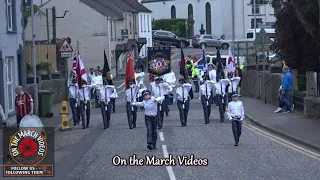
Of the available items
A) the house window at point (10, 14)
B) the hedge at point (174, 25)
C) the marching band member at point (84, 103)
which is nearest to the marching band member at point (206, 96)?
the marching band member at point (84, 103)

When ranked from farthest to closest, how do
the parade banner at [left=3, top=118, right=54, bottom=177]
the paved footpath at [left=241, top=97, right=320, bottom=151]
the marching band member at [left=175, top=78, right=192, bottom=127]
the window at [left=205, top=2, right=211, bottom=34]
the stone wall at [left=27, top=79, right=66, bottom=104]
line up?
the window at [left=205, top=2, right=211, bottom=34], the stone wall at [left=27, top=79, right=66, bottom=104], the marching band member at [left=175, top=78, right=192, bottom=127], the paved footpath at [left=241, top=97, right=320, bottom=151], the parade banner at [left=3, top=118, right=54, bottom=177]

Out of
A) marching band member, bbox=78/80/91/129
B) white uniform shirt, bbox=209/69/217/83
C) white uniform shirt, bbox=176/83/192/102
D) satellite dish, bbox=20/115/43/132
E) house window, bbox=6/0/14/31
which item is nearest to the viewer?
satellite dish, bbox=20/115/43/132

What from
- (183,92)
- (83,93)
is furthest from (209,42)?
(183,92)

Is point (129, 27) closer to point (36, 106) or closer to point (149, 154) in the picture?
point (36, 106)

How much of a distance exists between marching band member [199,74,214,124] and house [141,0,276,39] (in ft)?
212

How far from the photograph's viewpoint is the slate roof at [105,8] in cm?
5841

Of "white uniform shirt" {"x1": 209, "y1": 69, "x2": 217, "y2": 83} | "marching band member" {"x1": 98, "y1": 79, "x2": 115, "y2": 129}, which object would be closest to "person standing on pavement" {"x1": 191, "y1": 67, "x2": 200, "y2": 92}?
"white uniform shirt" {"x1": 209, "y1": 69, "x2": 217, "y2": 83}

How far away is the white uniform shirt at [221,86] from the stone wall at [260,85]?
3.92 m

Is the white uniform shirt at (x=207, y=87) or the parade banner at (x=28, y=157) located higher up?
the white uniform shirt at (x=207, y=87)

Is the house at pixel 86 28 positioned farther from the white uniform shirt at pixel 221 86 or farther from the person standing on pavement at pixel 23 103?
the person standing on pavement at pixel 23 103

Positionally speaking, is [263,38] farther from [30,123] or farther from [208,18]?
[208,18]

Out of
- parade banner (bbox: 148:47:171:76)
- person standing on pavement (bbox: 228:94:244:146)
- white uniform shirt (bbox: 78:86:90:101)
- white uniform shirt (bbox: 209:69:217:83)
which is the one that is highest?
parade banner (bbox: 148:47:171:76)

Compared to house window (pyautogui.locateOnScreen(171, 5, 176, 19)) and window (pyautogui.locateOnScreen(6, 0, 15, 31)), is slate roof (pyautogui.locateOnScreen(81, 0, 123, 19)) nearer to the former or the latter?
window (pyautogui.locateOnScreen(6, 0, 15, 31))

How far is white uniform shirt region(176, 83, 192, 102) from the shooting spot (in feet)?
81.3
